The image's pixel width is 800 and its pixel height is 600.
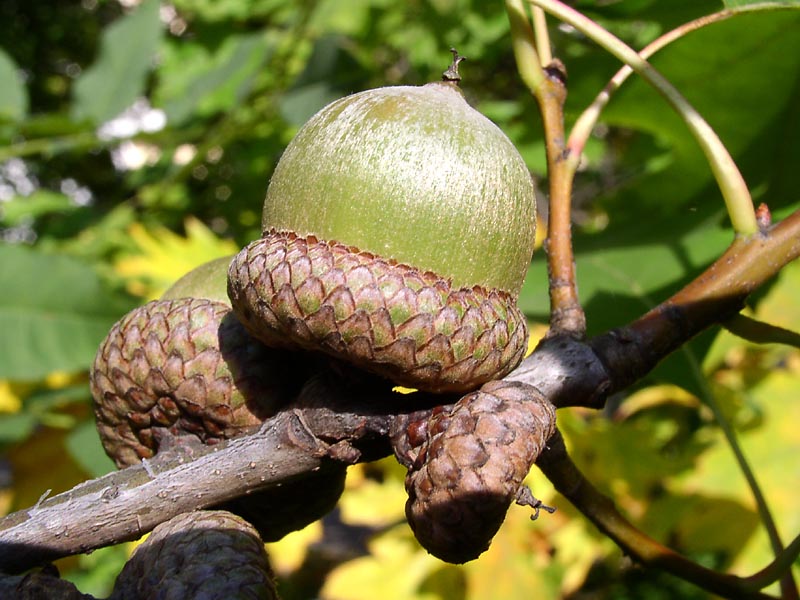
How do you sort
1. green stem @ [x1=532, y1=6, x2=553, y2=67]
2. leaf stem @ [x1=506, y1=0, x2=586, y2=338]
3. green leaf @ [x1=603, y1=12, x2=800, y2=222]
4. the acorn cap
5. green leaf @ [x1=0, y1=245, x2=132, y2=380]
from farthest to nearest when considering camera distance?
green leaf @ [x1=0, y1=245, x2=132, y2=380] < green leaf @ [x1=603, y1=12, x2=800, y2=222] < green stem @ [x1=532, y1=6, x2=553, y2=67] < leaf stem @ [x1=506, y1=0, x2=586, y2=338] < the acorn cap

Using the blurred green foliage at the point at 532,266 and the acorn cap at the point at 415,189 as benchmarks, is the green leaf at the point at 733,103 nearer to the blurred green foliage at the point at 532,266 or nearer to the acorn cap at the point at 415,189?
the blurred green foliage at the point at 532,266

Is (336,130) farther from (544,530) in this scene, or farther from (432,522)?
(544,530)

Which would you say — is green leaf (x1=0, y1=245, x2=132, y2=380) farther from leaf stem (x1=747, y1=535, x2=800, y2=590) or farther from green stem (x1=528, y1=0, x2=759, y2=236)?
leaf stem (x1=747, y1=535, x2=800, y2=590)

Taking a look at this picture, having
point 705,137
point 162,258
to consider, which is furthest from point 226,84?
point 705,137

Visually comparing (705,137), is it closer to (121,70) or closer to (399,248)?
(399,248)

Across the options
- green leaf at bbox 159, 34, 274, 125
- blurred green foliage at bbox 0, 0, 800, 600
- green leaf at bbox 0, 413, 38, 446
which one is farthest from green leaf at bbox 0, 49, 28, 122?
green leaf at bbox 0, 413, 38, 446

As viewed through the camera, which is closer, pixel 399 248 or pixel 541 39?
pixel 399 248
